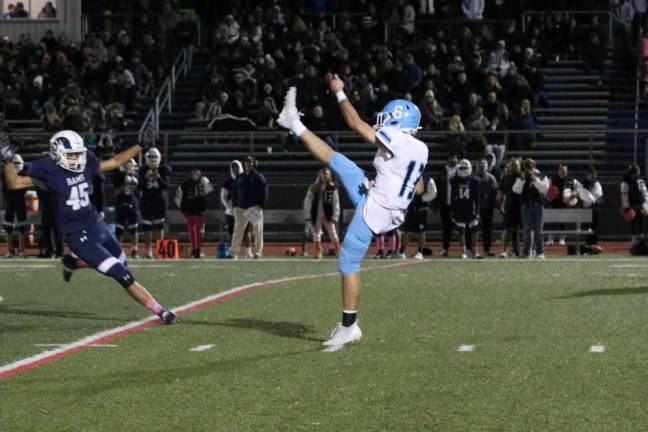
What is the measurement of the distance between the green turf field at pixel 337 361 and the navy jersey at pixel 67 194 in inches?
33.6

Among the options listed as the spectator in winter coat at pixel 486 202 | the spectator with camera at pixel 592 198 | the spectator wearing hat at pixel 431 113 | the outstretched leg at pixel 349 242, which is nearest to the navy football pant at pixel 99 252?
the outstretched leg at pixel 349 242

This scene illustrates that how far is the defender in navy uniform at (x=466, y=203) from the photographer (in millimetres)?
24844

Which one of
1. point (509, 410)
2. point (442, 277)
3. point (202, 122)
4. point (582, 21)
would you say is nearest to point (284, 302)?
point (442, 277)

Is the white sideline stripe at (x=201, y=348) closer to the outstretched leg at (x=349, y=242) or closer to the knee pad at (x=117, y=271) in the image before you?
the outstretched leg at (x=349, y=242)

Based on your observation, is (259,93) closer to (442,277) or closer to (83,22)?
(83,22)

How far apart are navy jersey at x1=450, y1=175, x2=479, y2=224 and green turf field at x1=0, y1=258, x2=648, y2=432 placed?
7.93 metres

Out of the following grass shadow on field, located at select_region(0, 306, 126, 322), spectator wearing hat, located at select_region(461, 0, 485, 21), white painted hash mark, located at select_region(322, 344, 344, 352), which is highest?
spectator wearing hat, located at select_region(461, 0, 485, 21)

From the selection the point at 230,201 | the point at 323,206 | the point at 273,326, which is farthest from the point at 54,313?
the point at 230,201

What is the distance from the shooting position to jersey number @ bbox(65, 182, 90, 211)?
41.3ft

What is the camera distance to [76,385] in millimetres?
8938

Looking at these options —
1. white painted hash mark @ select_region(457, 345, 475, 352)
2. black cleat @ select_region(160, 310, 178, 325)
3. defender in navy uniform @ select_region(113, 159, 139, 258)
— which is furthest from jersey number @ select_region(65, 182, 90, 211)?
defender in navy uniform @ select_region(113, 159, 139, 258)

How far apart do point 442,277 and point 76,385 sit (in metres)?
9.93

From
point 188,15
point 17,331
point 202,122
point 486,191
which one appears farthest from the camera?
point 188,15

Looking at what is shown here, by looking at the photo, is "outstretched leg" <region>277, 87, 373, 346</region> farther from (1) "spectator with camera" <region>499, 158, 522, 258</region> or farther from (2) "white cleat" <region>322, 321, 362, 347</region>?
(1) "spectator with camera" <region>499, 158, 522, 258</region>
